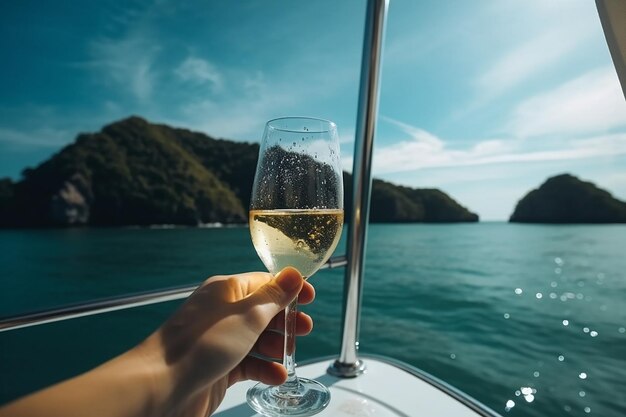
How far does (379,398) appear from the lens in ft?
3.09

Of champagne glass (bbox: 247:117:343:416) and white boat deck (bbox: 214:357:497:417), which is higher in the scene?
champagne glass (bbox: 247:117:343:416)

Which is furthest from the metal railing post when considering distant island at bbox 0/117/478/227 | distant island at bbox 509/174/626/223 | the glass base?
distant island at bbox 509/174/626/223

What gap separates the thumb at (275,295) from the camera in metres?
0.57

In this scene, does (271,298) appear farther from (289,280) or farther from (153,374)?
(153,374)

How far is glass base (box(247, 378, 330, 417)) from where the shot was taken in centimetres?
71

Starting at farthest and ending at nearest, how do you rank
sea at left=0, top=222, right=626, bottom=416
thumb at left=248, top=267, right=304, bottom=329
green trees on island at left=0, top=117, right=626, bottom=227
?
green trees on island at left=0, top=117, right=626, bottom=227 < sea at left=0, top=222, right=626, bottom=416 < thumb at left=248, top=267, right=304, bottom=329

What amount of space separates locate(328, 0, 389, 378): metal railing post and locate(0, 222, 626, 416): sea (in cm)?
18

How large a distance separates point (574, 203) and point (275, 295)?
6351cm

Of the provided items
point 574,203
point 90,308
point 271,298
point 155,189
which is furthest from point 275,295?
point 574,203

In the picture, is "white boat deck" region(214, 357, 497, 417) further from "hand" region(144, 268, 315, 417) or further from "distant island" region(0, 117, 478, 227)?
"distant island" region(0, 117, 478, 227)

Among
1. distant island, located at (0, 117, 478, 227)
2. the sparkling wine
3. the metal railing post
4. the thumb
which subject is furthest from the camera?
distant island, located at (0, 117, 478, 227)

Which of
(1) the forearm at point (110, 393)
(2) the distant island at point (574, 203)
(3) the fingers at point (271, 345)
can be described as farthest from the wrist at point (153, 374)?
(2) the distant island at point (574, 203)

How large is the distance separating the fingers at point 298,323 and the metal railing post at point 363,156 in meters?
0.31

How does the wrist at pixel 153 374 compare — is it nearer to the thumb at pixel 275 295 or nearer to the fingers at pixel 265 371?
the thumb at pixel 275 295
